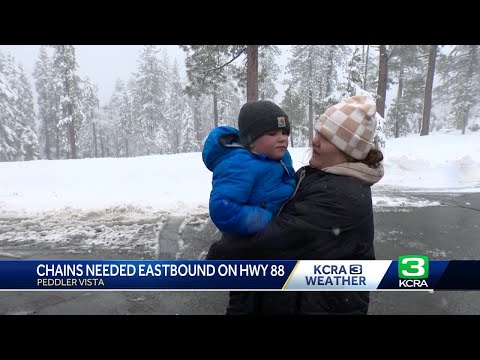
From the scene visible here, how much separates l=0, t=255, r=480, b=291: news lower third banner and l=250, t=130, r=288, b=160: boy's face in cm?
69

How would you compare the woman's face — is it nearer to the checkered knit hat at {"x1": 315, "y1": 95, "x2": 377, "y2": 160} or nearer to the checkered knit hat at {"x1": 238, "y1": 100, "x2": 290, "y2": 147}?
the checkered knit hat at {"x1": 315, "y1": 95, "x2": 377, "y2": 160}

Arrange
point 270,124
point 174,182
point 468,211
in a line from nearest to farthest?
1. point 270,124
2. point 468,211
3. point 174,182

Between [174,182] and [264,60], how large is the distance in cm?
2104

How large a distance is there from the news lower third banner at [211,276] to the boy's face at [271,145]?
2.28ft

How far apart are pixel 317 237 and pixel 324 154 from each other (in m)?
0.45

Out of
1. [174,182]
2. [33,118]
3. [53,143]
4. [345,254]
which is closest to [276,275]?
[345,254]

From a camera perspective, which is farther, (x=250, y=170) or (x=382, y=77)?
(x=382, y=77)

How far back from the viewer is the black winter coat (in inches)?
64.7

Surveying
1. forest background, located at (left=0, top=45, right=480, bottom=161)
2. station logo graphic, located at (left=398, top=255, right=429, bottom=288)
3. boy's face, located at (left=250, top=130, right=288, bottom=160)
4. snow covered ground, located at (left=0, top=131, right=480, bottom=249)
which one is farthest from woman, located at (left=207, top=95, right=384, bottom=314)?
forest background, located at (left=0, top=45, right=480, bottom=161)

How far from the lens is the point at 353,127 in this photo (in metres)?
1.70

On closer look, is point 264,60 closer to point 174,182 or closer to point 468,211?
point 174,182

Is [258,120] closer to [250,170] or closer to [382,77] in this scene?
[250,170]

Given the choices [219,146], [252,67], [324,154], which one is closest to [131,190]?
[252,67]

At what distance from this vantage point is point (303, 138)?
131 feet
